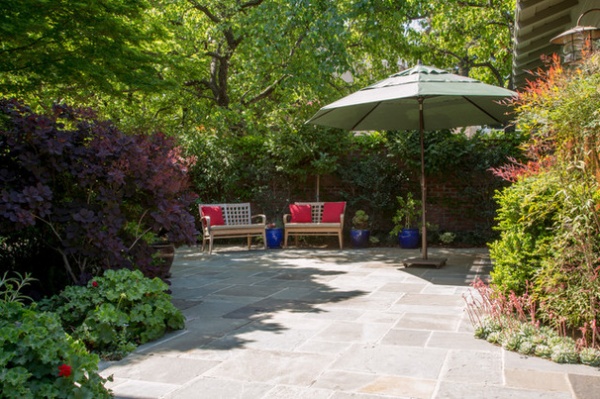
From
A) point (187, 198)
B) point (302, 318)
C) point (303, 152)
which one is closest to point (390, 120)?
point (303, 152)

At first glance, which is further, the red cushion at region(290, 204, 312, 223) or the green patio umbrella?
the red cushion at region(290, 204, 312, 223)

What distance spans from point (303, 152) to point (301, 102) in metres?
1.31

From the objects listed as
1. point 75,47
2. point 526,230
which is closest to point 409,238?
point 526,230

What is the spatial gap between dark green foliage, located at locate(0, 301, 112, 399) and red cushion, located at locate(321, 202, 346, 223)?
22.9ft

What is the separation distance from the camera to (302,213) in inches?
380

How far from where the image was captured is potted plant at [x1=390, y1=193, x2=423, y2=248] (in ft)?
29.9

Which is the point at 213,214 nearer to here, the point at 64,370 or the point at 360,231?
the point at 360,231

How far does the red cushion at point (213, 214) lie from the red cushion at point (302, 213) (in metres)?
1.27

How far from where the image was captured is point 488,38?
1392cm

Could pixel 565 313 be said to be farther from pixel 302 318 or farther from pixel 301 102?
pixel 301 102

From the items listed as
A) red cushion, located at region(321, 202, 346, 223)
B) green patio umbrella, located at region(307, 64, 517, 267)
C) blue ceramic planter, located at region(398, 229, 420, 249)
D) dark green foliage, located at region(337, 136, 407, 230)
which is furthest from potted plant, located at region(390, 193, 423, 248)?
green patio umbrella, located at region(307, 64, 517, 267)

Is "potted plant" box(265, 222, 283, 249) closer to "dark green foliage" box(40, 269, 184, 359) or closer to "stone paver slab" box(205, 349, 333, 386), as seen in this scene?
"dark green foliage" box(40, 269, 184, 359)

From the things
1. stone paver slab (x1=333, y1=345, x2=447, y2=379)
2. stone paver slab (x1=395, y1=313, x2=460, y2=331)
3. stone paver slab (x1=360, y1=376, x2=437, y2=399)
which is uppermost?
stone paver slab (x1=395, y1=313, x2=460, y2=331)

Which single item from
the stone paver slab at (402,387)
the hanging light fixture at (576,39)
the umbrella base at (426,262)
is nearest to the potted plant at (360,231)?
the umbrella base at (426,262)
